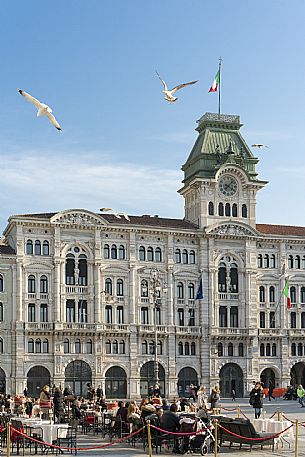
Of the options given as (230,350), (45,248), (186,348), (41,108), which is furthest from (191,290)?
(41,108)

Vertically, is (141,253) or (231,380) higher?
(141,253)

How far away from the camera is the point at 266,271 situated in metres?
83.4

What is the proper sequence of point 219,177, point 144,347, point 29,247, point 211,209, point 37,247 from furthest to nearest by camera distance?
1. point 219,177
2. point 211,209
3. point 144,347
4. point 37,247
5. point 29,247

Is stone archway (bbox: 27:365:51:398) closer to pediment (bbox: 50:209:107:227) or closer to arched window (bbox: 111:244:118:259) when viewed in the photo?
arched window (bbox: 111:244:118:259)

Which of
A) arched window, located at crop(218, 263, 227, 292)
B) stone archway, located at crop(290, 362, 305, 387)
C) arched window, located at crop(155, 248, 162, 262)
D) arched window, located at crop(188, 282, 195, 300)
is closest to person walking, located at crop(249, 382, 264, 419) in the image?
arched window, located at crop(155, 248, 162, 262)

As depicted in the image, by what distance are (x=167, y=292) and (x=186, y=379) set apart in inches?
312

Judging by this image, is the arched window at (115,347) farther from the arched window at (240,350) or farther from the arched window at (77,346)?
the arched window at (240,350)

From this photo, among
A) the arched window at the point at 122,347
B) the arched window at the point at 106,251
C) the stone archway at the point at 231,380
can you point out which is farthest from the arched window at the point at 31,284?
the stone archway at the point at 231,380

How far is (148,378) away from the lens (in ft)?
253

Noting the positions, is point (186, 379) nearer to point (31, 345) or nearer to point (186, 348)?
point (186, 348)

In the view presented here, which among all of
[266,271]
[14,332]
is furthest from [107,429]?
[266,271]

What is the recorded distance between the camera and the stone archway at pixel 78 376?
244ft

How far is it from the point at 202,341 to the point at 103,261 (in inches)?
458

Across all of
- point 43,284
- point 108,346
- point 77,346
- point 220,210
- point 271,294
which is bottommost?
point 108,346
